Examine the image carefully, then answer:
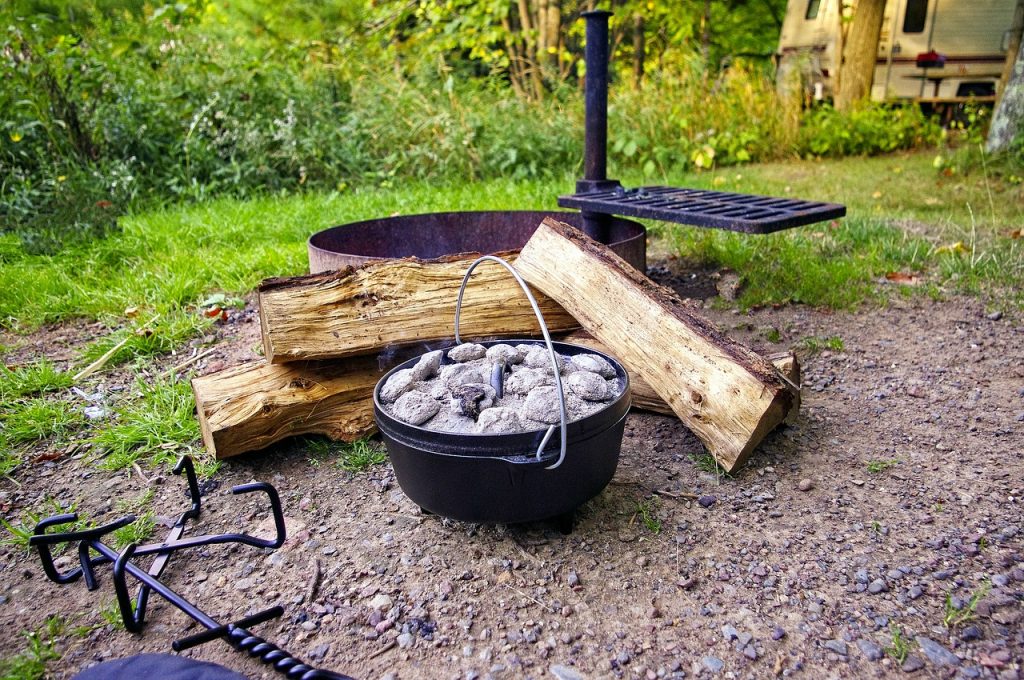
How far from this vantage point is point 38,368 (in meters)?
3.32

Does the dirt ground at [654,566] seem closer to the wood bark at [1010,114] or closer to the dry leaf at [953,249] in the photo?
the dry leaf at [953,249]

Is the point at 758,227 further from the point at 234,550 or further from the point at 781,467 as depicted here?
the point at 234,550

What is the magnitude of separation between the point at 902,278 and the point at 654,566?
297 centimetres

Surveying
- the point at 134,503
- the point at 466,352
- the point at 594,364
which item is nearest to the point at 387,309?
the point at 466,352

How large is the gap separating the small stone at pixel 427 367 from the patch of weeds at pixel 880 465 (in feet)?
4.93

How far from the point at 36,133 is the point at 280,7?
243 inches

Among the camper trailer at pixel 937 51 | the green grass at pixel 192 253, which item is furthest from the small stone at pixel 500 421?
the camper trailer at pixel 937 51

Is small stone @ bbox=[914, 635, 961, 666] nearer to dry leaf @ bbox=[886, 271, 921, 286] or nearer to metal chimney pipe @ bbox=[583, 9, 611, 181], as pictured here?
metal chimney pipe @ bbox=[583, 9, 611, 181]

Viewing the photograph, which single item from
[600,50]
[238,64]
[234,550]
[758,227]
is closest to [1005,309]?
[758,227]

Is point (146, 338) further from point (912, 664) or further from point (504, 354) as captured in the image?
point (912, 664)

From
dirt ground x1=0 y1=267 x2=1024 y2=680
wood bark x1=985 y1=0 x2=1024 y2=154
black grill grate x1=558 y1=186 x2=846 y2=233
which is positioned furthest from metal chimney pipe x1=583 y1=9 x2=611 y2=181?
wood bark x1=985 y1=0 x2=1024 y2=154

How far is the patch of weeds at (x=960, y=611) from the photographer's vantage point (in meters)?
1.79

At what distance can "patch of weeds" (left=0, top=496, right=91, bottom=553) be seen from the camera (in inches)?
88.2

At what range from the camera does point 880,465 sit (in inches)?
96.4
